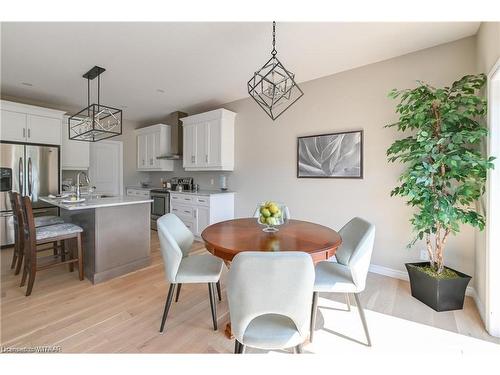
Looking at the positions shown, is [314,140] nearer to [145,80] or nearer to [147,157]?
[145,80]

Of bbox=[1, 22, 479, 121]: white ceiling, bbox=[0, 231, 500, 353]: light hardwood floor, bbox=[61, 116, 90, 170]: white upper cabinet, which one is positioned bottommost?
bbox=[0, 231, 500, 353]: light hardwood floor

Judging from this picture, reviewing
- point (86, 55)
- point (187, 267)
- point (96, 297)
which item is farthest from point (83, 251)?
point (86, 55)

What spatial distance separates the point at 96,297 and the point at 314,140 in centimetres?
311

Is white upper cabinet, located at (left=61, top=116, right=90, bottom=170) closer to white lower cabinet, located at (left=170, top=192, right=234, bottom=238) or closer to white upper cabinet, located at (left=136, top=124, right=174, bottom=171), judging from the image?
white upper cabinet, located at (left=136, top=124, right=174, bottom=171)

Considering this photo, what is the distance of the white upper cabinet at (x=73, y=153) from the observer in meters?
4.37

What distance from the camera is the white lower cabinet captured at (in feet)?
13.0

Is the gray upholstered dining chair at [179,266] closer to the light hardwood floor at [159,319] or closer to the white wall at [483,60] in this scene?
the light hardwood floor at [159,319]

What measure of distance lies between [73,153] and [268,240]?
4.74 metres

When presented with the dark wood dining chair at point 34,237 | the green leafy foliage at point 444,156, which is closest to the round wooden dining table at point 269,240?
the green leafy foliage at point 444,156

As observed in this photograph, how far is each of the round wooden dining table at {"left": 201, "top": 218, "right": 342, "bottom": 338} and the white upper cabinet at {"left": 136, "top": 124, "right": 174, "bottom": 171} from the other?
380 cm

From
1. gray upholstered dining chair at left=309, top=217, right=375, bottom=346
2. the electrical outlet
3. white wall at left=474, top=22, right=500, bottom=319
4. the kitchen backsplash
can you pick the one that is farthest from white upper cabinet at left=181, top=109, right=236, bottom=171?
white wall at left=474, top=22, right=500, bottom=319

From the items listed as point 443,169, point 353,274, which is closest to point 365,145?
point 443,169

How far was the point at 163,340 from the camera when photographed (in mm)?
1677

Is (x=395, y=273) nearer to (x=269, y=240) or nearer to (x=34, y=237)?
(x=269, y=240)
